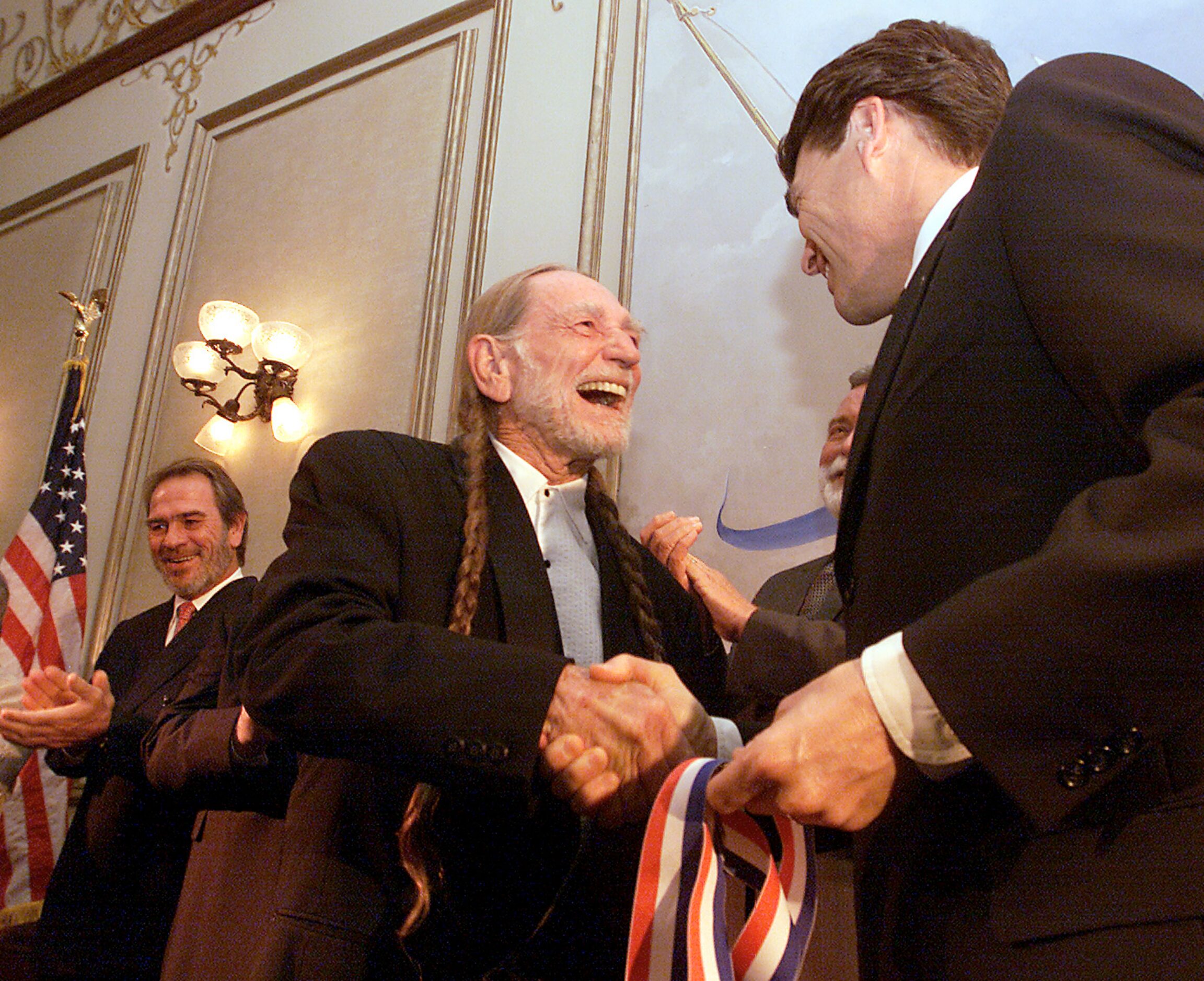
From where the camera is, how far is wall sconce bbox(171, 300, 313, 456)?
392cm

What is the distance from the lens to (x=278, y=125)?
15.3ft

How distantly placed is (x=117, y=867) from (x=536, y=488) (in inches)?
57.8

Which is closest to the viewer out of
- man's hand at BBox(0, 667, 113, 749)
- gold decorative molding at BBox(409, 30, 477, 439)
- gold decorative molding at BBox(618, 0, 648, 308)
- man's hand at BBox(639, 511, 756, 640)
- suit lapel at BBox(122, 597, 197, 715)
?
man's hand at BBox(639, 511, 756, 640)

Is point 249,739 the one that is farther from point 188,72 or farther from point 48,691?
point 188,72

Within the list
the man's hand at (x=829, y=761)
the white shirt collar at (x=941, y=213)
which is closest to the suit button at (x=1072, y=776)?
the man's hand at (x=829, y=761)

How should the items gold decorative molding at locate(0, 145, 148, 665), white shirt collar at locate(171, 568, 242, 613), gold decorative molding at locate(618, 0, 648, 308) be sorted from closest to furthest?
white shirt collar at locate(171, 568, 242, 613) < gold decorative molding at locate(618, 0, 648, 308) < gold decorative molding at locate(0, 145, 148, 665)

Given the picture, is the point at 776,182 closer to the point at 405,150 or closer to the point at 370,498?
the point at 405,150

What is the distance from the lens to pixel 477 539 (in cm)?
159

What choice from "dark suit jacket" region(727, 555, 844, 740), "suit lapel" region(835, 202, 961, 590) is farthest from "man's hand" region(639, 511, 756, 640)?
"suit lapel" region(835, 202, 961, 590)

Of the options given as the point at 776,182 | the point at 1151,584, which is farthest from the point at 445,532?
the point at 776,182

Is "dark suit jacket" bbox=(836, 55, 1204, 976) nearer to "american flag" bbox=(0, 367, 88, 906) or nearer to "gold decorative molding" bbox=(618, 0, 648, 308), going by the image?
"gold decorative molding" bbox=(618, 0, 648, 308)

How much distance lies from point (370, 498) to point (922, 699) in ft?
3.27

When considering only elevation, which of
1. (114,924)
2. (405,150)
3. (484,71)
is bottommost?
(114,924)

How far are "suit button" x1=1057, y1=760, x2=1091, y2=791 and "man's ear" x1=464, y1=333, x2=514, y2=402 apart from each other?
1.44 m
